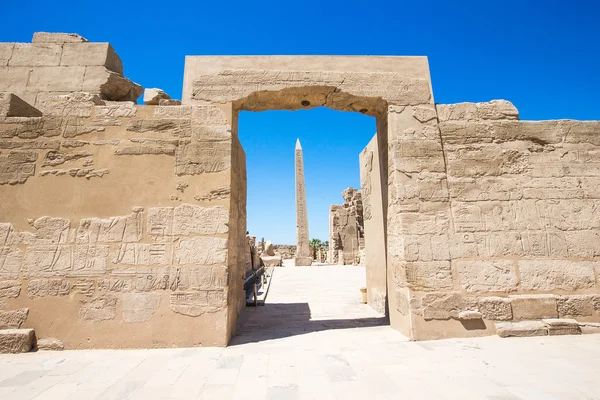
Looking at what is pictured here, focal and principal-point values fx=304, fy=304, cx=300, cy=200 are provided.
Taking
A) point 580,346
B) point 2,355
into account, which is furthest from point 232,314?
point 580,346

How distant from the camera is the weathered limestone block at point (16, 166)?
3.68 meters

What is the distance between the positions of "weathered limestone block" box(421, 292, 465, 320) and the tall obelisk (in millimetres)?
17166

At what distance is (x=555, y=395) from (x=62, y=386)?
12.1 feet

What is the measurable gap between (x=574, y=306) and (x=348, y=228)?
1547cm

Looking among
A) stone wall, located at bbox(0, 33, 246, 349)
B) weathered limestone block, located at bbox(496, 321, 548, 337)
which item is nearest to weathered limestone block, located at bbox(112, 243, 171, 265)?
stone wall, located at bbox(0, 33, 246, 349)

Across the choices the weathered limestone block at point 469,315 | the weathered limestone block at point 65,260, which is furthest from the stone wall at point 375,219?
the weathered limestone block at point 65,260

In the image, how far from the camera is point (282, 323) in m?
4.51

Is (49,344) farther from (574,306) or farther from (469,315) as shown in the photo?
(574,306)

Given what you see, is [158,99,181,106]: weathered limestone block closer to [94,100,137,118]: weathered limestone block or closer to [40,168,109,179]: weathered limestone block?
[94,100,137,118]: weathered limestone block

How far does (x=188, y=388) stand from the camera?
2363 mm

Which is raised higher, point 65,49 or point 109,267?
point 65,49

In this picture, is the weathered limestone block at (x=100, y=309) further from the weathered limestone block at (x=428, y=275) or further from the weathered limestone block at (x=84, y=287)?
the weathered limestone block at (x=428, y=275)

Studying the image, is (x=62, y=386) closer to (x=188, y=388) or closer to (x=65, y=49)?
(x=188, y=388)

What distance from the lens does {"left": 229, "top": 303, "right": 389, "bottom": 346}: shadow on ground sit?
12.8ft
